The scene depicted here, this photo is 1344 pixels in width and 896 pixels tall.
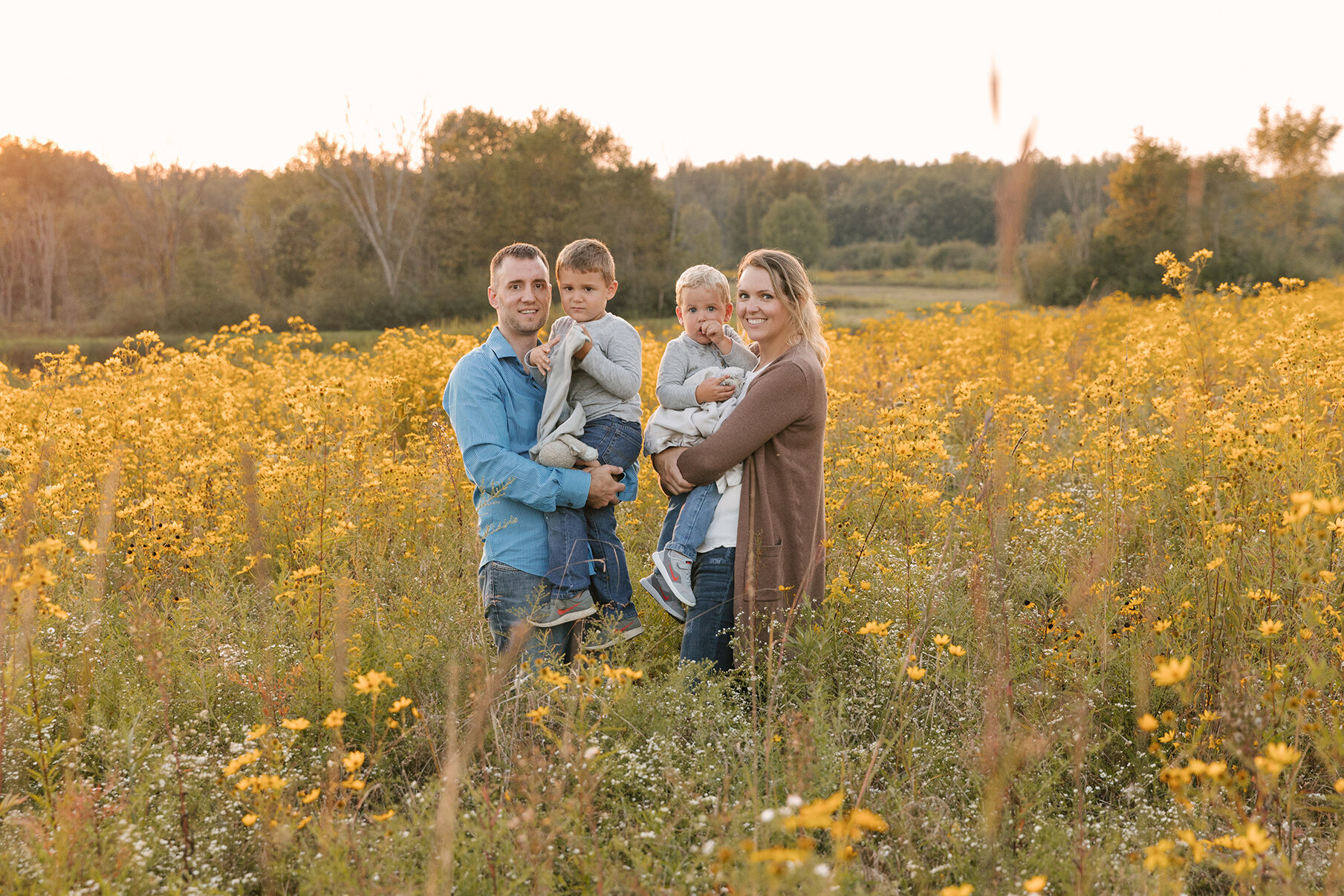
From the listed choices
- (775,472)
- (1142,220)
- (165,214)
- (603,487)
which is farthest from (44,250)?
(775,472)

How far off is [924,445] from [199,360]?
5572 mm

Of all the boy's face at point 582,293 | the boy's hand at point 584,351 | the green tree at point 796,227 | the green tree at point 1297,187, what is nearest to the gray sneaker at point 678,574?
the boy's hand at point 584,351

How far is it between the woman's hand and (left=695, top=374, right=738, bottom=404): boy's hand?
0.76 ft

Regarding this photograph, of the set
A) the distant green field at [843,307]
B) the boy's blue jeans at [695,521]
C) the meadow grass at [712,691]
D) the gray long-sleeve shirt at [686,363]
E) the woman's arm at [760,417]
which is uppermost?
the distant green field at [843,307]

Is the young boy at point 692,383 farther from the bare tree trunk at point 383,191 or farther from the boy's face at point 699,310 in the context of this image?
the bare tree trunk at point 383,191

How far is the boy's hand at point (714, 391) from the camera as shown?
3152 millimetres

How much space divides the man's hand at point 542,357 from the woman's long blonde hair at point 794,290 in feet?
2.60

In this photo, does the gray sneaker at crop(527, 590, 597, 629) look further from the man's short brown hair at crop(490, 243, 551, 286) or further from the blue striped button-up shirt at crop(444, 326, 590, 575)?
the man's short brown hair at crop(490, 243, 551, 286)

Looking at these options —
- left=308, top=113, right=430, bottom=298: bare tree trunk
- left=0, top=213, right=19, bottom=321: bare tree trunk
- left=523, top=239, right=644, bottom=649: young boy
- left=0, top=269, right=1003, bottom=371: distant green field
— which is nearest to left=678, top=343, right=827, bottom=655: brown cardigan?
left=523, top=239, right=644, bottom=649: young boy

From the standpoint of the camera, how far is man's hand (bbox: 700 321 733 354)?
11.2 feet

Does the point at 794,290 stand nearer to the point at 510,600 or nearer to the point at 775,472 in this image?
the point at 775,472

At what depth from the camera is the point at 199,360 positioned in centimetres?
630

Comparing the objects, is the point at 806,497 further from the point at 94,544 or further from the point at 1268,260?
the point at 1268,260

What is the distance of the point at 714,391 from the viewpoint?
10.3 ft
